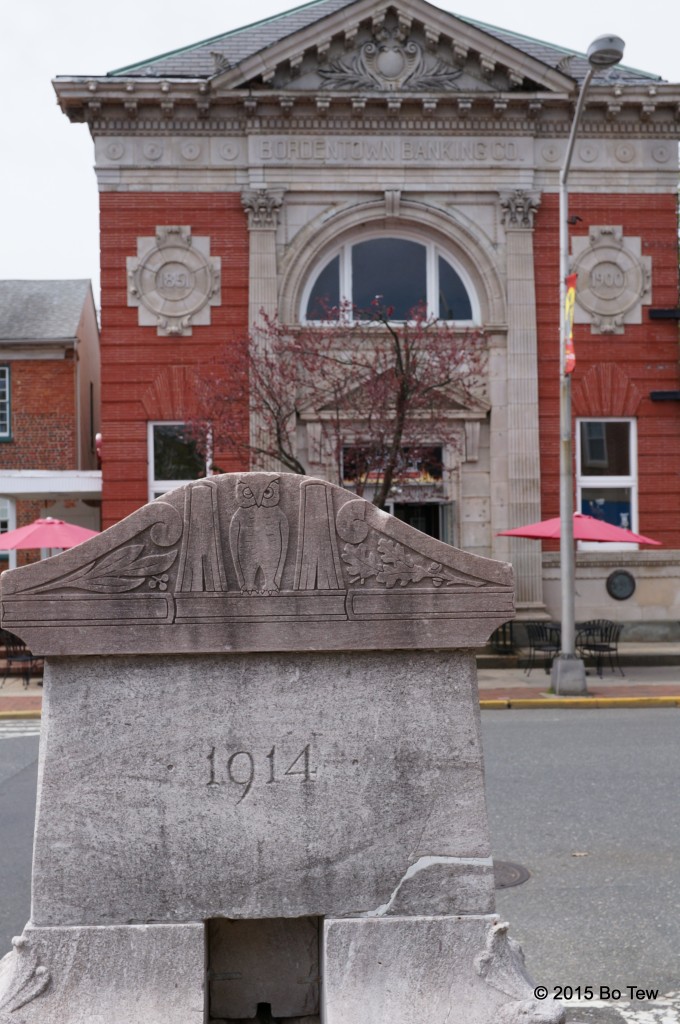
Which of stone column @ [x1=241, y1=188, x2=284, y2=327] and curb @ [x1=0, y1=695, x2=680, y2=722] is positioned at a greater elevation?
stone column @ [x1=241, y1=188, x2=284, y2=327]

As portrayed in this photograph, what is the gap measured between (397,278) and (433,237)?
1.11 meters

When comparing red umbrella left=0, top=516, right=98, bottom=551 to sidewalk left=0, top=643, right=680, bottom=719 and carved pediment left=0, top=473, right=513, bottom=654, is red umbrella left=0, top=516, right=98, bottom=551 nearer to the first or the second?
sidewalk left=0, top=643, right=680, bottom=719

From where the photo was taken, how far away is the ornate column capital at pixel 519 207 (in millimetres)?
21703

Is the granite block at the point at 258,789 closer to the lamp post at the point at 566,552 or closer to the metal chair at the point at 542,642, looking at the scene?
the lamp post at the point at 566,552

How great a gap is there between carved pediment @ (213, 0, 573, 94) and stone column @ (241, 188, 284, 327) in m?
2.17

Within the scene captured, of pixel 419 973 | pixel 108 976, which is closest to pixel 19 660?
pixel 108 976

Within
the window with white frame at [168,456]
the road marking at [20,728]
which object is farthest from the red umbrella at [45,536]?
the road marking at [20,728]

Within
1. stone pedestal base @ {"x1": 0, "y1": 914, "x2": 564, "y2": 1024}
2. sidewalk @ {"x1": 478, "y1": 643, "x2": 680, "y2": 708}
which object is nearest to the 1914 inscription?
stone pedestal base @ {"x1": 0, "y1": 914, "x2": 564, "y2": 1024}

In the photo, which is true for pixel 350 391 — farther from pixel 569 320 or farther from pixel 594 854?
pixel 594 854

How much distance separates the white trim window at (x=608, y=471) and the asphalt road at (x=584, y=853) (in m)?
10.3

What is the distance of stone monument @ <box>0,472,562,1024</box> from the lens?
333 cm

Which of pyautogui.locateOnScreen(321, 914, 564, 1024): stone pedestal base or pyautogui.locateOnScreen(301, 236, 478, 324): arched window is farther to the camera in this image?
pyautogui.locateOnScreen(301, 236, 478, 324): arched window

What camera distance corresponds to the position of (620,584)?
72.6 ft

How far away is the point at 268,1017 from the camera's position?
3.66 metres
